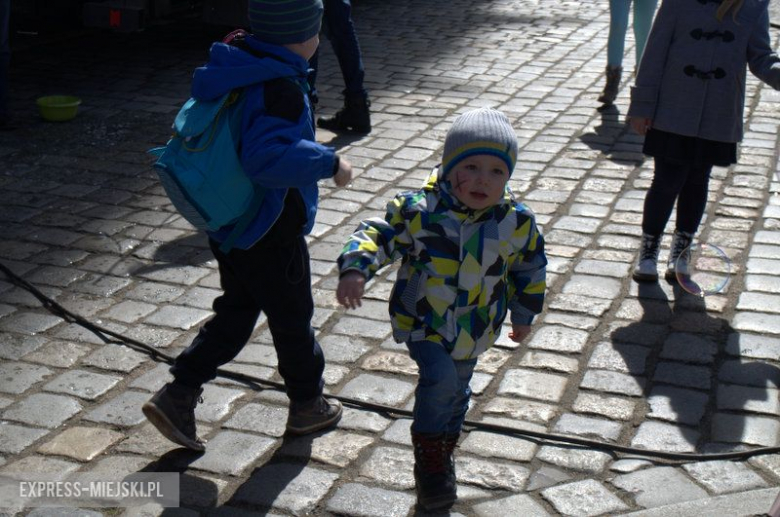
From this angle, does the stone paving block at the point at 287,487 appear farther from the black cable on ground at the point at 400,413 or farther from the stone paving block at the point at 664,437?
the stone paving block at the point at 664,437

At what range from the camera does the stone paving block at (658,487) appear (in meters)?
3.53

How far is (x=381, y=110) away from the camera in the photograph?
27.0 ft

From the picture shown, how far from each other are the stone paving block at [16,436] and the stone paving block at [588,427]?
69.0 inches

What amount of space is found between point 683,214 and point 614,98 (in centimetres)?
328

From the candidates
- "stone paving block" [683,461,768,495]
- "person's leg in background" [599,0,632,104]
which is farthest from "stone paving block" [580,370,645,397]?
A: "person's leg in background" [599,0,632,104]

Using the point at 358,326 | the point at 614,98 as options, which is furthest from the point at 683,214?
the point at 614,98

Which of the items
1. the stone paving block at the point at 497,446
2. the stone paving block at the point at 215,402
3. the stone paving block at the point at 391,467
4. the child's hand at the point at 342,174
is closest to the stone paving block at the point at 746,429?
the stone paving block at the point at 497,446

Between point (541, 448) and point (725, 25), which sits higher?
point (725, 25)

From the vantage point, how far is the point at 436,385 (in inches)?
132

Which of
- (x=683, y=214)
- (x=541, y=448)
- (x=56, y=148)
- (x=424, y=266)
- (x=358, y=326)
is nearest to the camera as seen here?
(x=424, y=266)

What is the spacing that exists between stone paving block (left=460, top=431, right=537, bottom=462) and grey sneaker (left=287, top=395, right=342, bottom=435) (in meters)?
0.48

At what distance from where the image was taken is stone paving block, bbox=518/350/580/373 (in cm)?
441

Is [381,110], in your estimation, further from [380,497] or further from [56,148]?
[380,497]

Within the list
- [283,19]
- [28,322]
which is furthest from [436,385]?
[28,322]
